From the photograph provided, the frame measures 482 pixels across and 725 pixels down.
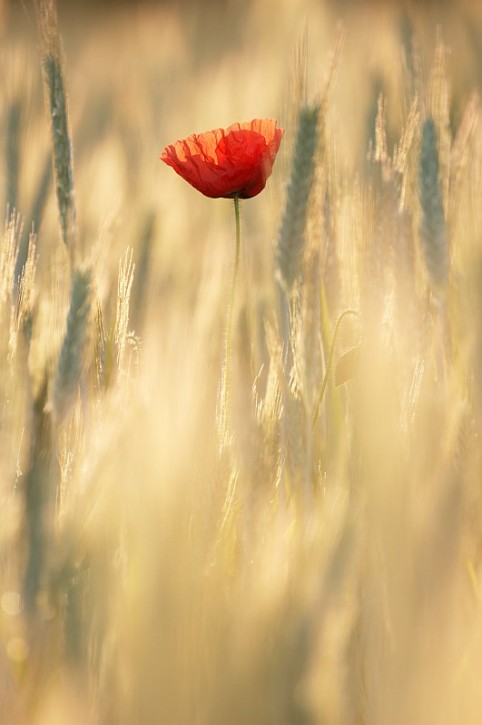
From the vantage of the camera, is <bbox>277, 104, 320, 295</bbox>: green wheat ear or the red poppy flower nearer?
<bbox>277, 104, 320, 295</bbox>: green wheat ear

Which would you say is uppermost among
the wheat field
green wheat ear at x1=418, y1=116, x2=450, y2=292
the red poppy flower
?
the red poppy flower

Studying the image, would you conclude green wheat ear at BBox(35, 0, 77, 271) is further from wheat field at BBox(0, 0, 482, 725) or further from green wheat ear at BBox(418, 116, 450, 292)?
green wheat ear at BBox(418, 116, 450, 292)

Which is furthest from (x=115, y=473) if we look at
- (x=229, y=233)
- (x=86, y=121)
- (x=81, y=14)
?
(x=81, y=14)

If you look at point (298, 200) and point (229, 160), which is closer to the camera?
point (298, 200)

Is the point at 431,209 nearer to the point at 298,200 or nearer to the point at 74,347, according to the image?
the point at 298,200

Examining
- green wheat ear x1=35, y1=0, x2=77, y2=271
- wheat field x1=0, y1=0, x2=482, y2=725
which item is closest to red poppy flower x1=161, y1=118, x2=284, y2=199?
wheat field x1=0, y1=0, x2=482, y2=725

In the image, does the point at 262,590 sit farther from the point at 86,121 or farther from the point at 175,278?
the point at 86,121

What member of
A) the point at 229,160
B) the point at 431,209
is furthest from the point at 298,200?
the point at 229,160
